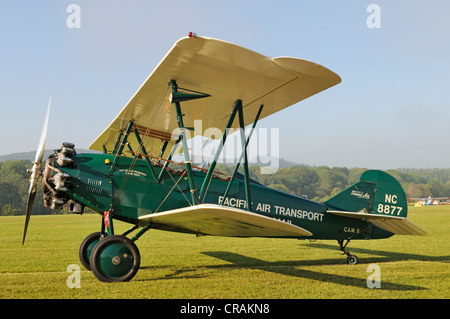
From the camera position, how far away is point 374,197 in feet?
28.9

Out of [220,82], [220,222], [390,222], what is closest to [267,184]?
[390,222]

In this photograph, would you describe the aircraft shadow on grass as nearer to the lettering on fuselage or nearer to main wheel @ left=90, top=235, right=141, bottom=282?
the lettering on fuselage

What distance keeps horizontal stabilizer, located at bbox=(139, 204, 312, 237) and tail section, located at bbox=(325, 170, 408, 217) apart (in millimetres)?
3313

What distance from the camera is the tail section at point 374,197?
8656mm

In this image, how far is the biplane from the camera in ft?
17.3

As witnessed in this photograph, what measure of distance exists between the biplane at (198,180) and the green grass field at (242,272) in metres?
0.65

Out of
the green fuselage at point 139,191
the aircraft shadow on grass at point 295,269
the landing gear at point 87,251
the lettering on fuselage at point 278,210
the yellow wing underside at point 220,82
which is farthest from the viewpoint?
the lettering on fuselage at point 278,210

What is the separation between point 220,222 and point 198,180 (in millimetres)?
1738

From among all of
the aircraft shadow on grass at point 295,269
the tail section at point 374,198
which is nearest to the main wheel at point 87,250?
the aircraft shadow on grass at point 295,269

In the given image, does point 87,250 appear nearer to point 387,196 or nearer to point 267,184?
point 387,196

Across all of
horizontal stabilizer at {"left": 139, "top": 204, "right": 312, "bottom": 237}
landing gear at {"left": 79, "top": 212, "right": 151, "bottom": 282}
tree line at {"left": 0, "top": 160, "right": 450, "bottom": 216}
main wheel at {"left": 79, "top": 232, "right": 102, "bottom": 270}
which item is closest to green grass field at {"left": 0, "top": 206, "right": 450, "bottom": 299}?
landing gear at {"left": 79, "top": 212, "right": 151, "bottom": 282}

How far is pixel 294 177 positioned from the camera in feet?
267

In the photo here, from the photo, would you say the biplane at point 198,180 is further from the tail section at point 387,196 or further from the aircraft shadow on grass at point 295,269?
the aircraft shadow on grass at point 295,269

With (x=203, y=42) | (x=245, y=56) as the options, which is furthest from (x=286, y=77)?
(x=203, y=42)
